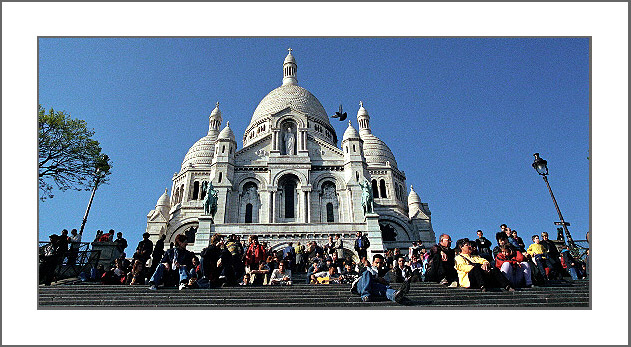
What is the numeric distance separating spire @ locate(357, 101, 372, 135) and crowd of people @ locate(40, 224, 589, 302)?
91.0ft

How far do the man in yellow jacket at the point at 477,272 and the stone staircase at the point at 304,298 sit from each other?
185 mm

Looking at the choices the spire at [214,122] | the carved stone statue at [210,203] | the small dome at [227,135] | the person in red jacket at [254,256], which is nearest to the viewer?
the person in red jacket at [254,256]

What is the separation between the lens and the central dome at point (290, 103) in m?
37.4

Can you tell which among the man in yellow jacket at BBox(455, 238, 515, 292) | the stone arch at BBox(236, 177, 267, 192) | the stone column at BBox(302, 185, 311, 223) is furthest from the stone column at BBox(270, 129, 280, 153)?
the man in yellow jacket at BBox(455, 238, 515, 292)

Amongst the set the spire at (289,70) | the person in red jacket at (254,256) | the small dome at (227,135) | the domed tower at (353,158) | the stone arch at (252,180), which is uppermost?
the spire at (289,70)

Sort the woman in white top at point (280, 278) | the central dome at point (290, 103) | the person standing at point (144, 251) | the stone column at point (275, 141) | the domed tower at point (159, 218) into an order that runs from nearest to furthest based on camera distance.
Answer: the woman in white top at point (280, 278)
the person standing at point (144, 251)
the stone column at point (275, 141)
the domed tower at point (159, 218)
the central dome at point (290, 103)

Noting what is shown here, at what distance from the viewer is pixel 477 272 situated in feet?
25.6

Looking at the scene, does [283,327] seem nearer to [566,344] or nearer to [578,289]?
[566,344]

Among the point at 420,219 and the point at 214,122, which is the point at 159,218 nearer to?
the point at 214,122

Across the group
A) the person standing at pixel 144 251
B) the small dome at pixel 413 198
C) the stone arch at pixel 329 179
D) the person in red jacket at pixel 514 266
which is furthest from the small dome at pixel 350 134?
the person in red jacket at pixel 514 266

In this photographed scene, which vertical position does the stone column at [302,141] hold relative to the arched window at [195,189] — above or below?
above

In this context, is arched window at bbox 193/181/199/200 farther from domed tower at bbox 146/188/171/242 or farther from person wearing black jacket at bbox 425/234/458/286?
person wearing black jacket at bbox 425/234/458/286

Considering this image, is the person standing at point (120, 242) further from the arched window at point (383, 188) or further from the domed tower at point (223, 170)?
the arched window at point (383, 188)
